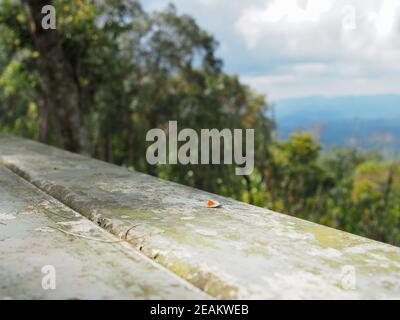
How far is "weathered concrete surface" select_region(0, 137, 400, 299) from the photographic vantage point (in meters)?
1.01

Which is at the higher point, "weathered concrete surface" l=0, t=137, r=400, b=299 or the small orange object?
the small orange object

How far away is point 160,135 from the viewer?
15.8 m

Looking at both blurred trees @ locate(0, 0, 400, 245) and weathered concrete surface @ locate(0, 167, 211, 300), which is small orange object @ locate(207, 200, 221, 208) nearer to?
weathered concrete surface @ locate(0, 167, 211, 300)

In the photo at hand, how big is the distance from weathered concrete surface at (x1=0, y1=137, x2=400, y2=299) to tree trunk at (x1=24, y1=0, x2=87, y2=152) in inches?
137

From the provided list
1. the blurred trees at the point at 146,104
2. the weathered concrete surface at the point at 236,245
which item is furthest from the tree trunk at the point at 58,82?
the weathered concrete surface at the point at 236,245

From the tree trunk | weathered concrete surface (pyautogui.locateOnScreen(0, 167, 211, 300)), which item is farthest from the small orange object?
the tree trunk

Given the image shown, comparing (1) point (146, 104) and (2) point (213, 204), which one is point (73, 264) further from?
(1) point (146, 104)

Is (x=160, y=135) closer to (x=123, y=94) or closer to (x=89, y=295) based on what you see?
(x=123, y=94)

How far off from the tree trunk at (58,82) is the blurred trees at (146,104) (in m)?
0.01

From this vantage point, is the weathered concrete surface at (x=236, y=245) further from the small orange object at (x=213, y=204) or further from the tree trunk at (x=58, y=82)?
the tree trunk at (x=58, y=82)

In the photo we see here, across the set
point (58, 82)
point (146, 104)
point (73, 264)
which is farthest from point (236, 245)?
point (146, 104)

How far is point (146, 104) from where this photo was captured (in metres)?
15.9

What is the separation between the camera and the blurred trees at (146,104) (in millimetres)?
5699

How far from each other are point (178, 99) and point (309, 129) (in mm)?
6990
